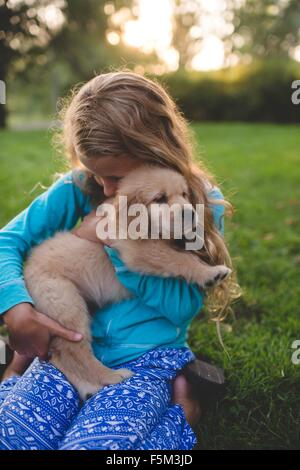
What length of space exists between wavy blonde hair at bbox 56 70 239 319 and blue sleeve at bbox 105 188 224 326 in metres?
0.16

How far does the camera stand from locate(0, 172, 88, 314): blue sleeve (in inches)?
78.7

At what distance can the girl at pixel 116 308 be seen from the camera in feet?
5.20

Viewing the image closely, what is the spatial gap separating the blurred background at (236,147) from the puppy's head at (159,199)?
571mm

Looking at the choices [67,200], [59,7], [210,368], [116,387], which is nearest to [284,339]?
[210,368]

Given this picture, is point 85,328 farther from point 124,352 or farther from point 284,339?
point 284,339

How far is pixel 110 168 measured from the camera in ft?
6.19

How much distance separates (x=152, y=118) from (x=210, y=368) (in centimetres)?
105
